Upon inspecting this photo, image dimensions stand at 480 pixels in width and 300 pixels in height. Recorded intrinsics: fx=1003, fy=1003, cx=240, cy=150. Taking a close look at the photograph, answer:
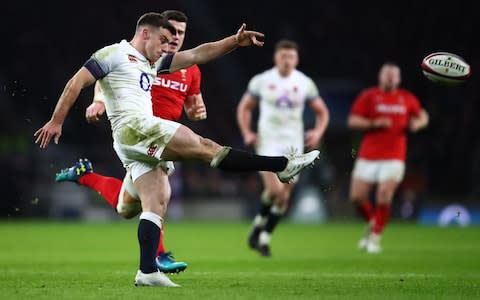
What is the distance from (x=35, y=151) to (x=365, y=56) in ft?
29.6

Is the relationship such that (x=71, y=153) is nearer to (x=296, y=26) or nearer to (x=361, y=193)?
(x=296, y=26)

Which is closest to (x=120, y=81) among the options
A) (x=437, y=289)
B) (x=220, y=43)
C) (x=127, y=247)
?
(x=220, y=43)

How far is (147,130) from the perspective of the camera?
23.1 feet

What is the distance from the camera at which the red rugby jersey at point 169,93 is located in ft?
29.0

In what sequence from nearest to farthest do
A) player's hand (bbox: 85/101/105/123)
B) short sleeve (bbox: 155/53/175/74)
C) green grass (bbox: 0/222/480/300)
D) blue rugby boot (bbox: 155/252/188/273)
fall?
green grass (bbox: 0/222/480/300), short sleeve (bbox: 155/53/175/74), player's hand (bbox: 85/101/105/123), blue rugby boot (bbox: 155/252/188/273)

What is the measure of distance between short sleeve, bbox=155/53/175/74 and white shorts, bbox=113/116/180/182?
0.59 m

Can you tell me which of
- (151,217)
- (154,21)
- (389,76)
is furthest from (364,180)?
(154,21)

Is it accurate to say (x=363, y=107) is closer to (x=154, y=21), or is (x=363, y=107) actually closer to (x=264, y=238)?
(x=264, y=238)

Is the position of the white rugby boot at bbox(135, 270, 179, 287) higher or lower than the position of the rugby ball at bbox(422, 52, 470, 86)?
lower

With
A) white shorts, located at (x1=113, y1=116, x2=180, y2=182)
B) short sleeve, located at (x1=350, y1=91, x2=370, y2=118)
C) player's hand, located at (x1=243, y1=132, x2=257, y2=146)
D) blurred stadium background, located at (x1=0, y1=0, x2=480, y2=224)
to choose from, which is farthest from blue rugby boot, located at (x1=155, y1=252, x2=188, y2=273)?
blurred stadium background, located at (x1=0, y1=0, x2=480, y2=224)

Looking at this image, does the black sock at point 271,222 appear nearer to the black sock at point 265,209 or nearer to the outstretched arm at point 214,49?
the black sock at point 265,209

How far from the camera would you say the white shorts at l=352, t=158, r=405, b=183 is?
1389 centimetres

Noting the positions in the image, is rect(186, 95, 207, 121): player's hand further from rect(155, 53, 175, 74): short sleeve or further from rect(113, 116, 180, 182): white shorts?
rect(113, 116, 180, 182): white shorts

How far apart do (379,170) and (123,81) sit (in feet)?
24.4
